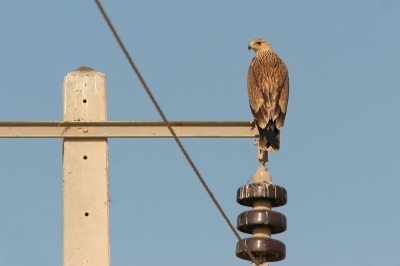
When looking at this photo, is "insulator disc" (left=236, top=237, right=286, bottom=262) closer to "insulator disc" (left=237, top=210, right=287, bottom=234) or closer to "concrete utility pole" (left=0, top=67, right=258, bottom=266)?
"insulator disc" (left=237, top=210, right=287, bottom=234)

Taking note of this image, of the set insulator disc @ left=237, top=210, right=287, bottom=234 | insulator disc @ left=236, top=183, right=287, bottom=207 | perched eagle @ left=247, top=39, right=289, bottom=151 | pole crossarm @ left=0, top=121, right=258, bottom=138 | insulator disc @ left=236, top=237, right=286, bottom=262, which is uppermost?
perched eagle @ left=247, top=39, right=289, bottom=151

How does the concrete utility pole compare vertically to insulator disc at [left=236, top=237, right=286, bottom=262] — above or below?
above

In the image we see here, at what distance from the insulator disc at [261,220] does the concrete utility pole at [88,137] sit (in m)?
0.72

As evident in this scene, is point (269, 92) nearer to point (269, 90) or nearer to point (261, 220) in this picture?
point (269, 90)

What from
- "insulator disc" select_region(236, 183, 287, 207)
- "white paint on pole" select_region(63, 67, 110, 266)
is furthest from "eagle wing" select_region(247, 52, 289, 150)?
"white paint on pole" select_region(63, 67, 110, 266)

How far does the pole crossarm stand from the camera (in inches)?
228

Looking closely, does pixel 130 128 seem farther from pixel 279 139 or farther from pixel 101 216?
pixel 279 139

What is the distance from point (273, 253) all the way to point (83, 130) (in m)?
1.45

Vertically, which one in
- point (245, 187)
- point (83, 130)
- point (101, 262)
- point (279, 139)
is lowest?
point (101, 262)

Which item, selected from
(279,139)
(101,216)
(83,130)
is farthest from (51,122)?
(279,139)

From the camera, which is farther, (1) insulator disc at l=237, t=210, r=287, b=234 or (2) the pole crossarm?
(2) the pole crossarm

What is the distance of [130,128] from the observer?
603cm

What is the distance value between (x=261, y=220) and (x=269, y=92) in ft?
12.8

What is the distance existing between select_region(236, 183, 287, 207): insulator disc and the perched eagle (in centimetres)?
142
